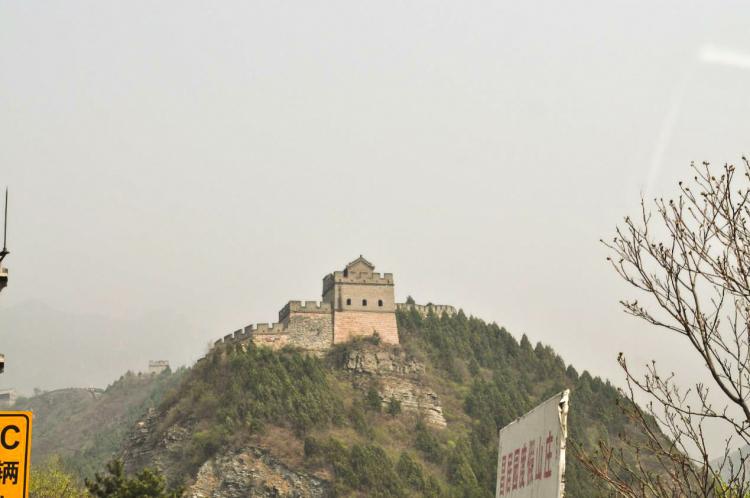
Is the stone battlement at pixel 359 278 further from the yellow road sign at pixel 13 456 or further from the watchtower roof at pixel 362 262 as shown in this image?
Result: the yellow road sign at pixel 13 456

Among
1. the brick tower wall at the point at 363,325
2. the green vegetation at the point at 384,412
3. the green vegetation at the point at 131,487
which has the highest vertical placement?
the brick tower wall at the point at 363,325

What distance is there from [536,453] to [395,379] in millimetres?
69238

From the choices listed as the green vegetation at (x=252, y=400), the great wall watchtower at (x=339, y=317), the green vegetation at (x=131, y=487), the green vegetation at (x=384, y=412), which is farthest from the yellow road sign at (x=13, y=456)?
the great wall watchtower at (x=339, y=317)

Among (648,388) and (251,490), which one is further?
(251,490)

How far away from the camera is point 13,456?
775cm

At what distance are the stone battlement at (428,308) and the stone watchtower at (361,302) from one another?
446 cm

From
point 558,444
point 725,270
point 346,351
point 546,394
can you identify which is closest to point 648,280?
point 725,270

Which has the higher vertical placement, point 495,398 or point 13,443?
point 495,398

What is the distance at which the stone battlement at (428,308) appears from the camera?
82381 millimetres

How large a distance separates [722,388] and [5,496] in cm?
693

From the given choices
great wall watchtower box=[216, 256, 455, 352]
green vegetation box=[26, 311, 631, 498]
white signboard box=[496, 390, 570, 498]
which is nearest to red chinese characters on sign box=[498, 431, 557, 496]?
white signboard box=[496, 390, 570, 498]

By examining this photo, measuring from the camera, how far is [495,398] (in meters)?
77.6

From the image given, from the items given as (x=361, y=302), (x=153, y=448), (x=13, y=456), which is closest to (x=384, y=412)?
(x=361, y=302)

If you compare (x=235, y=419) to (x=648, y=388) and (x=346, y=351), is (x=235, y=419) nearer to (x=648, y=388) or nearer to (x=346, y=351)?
(x=346, y=351)
